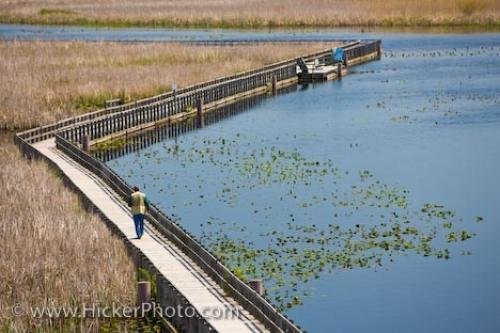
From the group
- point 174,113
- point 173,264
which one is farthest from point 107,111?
point 173,264

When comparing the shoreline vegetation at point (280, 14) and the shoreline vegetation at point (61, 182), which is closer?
the shoreline vegetation at point (61, 182)

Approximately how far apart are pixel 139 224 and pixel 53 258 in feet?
10.7

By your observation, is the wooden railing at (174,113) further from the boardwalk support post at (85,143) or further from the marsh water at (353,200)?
the marsh water at (353,200)

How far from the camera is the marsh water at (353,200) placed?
3731 centimetres

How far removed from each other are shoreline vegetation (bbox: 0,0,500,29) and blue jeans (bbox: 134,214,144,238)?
4223 inches

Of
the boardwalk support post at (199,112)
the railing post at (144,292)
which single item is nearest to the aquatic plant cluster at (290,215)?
the railing post at (144,292)

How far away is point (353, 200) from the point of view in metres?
51.1

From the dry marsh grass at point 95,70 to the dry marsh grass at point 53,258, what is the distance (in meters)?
28.0

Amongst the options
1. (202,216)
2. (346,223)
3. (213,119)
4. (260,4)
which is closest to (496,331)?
(346,223)

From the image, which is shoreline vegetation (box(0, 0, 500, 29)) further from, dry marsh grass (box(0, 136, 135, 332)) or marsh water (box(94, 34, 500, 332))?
dry marsh grass (box(0, 136, 135, 332))

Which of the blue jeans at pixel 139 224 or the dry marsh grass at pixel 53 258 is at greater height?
the blue jeans at pixel 139 224

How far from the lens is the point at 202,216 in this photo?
48812mm

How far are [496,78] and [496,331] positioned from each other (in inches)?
2649

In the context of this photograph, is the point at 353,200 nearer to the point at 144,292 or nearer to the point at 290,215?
the point at 290,215
